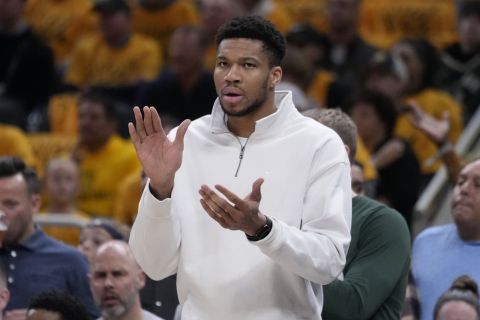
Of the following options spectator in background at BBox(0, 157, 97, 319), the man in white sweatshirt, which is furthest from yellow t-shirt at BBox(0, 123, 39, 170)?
the man in white sweatshirt

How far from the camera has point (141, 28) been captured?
13195 mm

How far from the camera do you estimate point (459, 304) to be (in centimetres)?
649


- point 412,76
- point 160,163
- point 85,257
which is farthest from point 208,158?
point 412,76

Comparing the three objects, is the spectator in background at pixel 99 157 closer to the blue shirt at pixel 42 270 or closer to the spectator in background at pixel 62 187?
the spectator in background at pixel 62 187

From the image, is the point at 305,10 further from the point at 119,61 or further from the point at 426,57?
the point at 426,57

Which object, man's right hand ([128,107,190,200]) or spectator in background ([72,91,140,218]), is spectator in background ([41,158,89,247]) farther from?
man's right hand ([128,107,190,200])

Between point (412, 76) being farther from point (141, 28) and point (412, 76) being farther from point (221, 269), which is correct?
point (221, 269)

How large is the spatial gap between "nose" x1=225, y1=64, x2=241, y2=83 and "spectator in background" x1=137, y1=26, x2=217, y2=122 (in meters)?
6.18

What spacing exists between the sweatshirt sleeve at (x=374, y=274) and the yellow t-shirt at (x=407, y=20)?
282 inches

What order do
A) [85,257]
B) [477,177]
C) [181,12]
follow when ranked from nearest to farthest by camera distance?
[477,177] < [85,257] < [181,12]

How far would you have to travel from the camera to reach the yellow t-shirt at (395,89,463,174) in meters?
11.3

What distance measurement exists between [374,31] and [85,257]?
610 centimetres

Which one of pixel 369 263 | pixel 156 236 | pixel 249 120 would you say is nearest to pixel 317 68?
pixel 369 263

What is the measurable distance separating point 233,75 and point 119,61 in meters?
7.28
